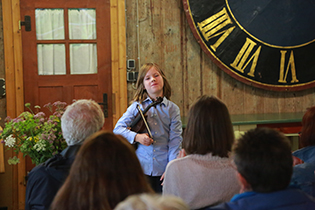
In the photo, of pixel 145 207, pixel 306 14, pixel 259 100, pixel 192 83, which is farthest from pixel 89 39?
pixel 145 207

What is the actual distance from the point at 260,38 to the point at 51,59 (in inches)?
80.1

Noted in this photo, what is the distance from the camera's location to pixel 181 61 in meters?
3.42

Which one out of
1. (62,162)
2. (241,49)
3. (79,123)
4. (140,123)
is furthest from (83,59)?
(62,162)

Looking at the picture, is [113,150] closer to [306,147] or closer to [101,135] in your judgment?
[101,135]

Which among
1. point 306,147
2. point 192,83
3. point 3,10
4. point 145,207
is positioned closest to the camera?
point 145,207

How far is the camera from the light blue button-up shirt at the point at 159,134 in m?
2.21

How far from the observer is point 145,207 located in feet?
2.11

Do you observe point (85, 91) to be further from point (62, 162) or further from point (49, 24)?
point (62, 162)

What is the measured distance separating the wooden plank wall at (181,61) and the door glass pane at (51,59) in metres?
0.62

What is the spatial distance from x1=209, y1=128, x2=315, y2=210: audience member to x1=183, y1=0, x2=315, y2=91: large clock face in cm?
243

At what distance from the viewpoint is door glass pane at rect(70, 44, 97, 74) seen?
10.7 feet

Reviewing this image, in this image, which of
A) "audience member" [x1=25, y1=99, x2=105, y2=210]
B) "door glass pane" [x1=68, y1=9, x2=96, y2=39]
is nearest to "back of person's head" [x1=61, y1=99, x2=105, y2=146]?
"audience member" [x1=25, y1=99, x2=105, y2=210]

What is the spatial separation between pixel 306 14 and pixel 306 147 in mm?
2324

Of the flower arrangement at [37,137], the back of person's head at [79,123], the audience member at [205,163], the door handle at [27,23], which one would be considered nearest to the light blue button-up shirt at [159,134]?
the flower arrangement at [37,137]
